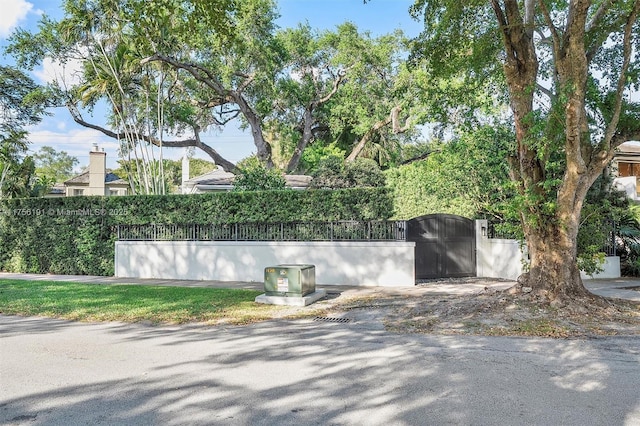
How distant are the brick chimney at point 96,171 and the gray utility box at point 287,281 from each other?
25.7 metres

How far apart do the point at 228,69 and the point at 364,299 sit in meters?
18.1

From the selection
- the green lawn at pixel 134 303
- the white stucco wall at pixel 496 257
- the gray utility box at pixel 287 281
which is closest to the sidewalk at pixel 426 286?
the white stucco wall at pixel 496 257

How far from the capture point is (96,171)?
31.4 metres

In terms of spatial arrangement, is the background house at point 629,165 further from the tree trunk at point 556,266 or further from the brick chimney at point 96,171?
the brick chimney at point 96,171

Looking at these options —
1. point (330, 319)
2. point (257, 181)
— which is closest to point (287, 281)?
point (330, 319)

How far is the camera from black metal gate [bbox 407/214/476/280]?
13.5 metres

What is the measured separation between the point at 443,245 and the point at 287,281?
5927 mm

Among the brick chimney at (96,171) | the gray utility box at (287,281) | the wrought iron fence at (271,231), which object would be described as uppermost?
the brick chimney at (96,171)

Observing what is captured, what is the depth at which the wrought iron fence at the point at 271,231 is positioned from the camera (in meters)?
13.2

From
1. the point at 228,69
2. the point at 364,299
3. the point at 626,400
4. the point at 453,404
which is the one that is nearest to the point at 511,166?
the point at 364,299

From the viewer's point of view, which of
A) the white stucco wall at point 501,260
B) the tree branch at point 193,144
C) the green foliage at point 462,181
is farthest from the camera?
the tree branch at point 193,144

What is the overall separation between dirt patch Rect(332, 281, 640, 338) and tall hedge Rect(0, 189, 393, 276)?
15.5ft

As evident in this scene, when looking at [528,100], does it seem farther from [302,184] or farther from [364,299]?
[302,184]

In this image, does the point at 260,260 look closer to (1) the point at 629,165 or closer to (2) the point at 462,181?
(2) the point at 462,181
